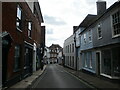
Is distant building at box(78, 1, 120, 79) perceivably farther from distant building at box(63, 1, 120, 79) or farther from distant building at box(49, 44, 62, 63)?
distant building at box(49, 44, 62, 63)

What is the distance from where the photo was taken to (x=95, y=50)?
17969 mm

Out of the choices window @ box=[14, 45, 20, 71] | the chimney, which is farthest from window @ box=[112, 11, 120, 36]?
the chimney

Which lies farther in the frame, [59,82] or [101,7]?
[101,7]

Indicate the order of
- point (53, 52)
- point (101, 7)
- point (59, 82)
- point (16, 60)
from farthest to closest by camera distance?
1. point (53, 52)
2. point (101, 7)
3. point (59, 82)
4. point (16, 60)

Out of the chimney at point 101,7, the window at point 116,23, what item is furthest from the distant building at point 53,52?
the window at point 116,23

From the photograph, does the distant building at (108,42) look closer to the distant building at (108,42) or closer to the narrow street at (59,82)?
the distant building at (108,42)

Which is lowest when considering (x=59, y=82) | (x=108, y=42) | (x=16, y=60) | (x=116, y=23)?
(x=59, y=82)

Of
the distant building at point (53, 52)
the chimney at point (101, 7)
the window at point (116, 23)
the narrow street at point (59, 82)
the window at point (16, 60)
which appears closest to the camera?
the narrow street at point (59, 82)

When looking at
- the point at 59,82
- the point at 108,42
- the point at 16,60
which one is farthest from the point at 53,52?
the point at 16,60

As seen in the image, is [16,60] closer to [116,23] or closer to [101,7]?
[116,23]

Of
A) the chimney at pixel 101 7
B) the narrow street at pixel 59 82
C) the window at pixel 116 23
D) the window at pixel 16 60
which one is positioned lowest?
the narrow street at pixel 59 82

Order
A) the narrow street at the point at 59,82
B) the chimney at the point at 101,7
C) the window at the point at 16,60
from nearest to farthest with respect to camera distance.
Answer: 1. the narrow street at the point at 59,82
2. the window at the point at 16,60
3. the chimney at the point at 101,7

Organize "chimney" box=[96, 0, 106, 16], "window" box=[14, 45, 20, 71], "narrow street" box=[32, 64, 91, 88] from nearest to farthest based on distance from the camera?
"narrow street" box=[32, 64, 91, 88]
"window" box=[14, 45, 20, 71]
"chimney" box=[96, 0, 106, 16]

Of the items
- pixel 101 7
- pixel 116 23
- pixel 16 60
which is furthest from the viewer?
pixel 101 7
